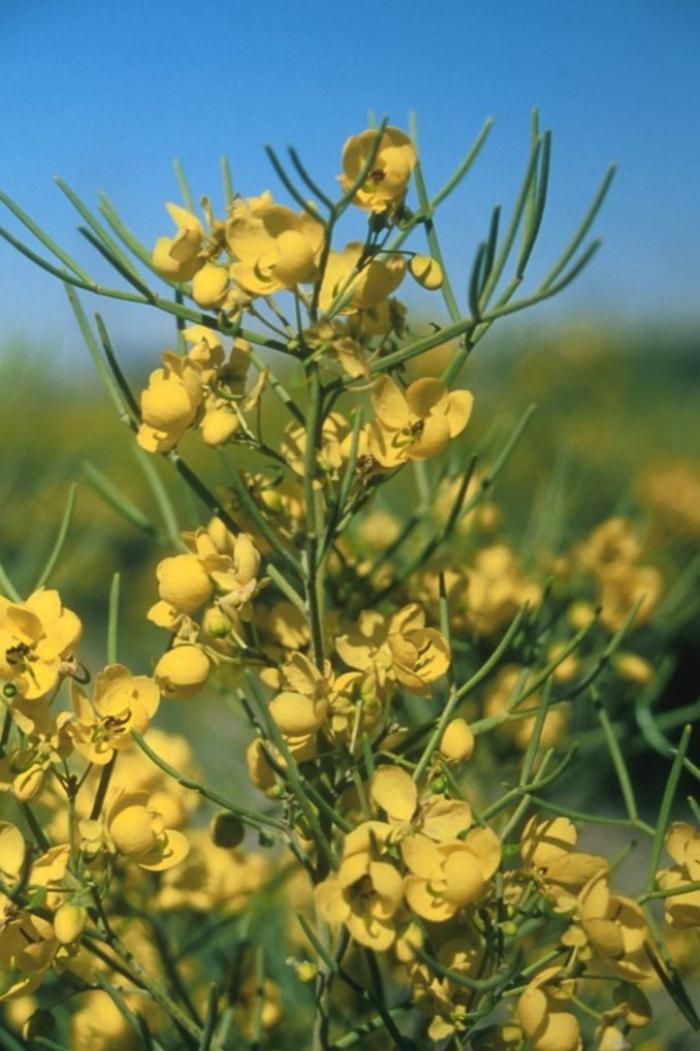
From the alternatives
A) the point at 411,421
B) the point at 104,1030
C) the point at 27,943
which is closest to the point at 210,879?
the point at 104,1030

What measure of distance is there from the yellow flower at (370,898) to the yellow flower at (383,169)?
10.2 inches

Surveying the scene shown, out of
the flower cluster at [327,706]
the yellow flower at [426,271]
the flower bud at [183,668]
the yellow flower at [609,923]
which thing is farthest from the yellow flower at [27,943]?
the yellow flower at [426,271]

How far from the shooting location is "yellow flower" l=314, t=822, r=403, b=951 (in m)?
0.39

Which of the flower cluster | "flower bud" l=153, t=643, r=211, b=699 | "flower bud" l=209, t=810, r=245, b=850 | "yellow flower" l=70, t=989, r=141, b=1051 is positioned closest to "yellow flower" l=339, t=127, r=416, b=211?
the flower cluster

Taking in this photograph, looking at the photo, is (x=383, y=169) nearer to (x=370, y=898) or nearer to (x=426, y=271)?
(x=426, y=271)

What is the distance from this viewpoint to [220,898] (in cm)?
69

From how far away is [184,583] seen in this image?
469 mm

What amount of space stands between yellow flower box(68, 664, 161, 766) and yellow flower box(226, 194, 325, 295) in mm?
170

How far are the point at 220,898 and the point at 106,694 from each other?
295mm

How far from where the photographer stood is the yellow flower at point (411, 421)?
1.52ft

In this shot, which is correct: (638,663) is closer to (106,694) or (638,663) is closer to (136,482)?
(106,694)

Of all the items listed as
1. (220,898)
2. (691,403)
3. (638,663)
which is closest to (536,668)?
(638,663)

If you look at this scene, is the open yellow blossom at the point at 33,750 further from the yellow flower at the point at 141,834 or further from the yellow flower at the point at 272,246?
the yellow flower at the point at 272,246

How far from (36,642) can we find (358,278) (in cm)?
20
